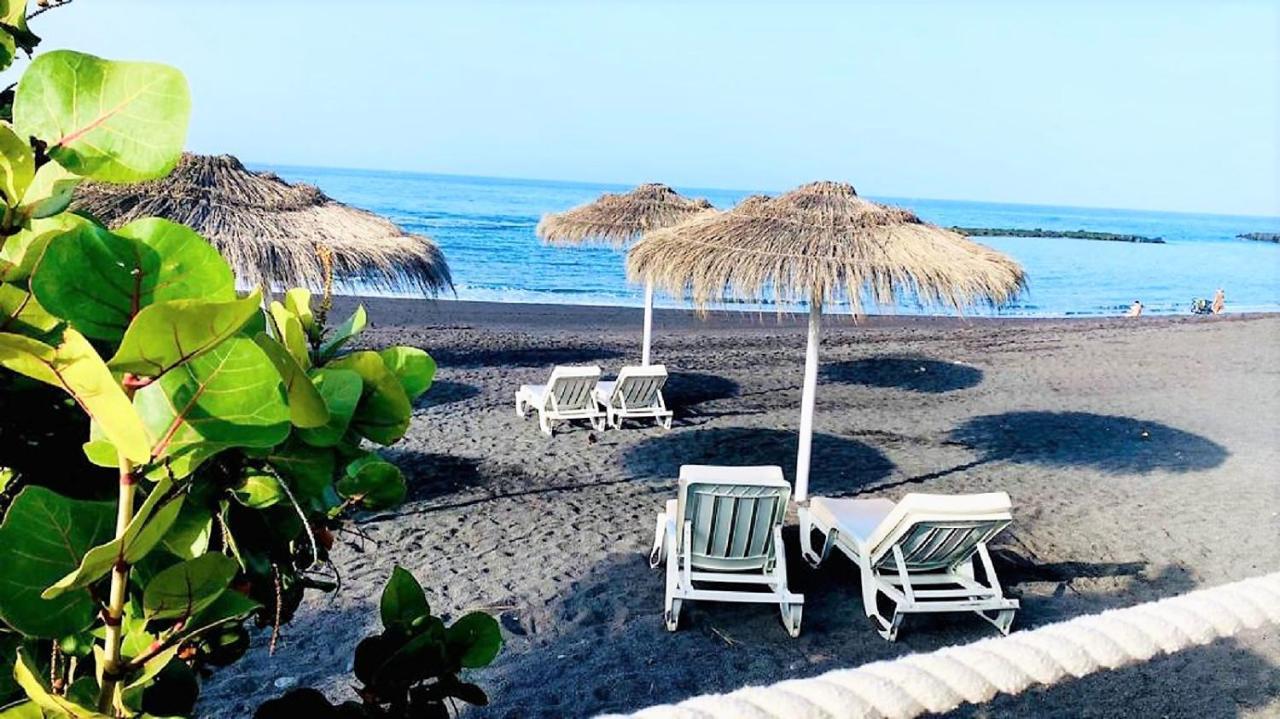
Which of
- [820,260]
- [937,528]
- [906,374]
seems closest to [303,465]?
[937,528]

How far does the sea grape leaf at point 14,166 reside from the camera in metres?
0.44

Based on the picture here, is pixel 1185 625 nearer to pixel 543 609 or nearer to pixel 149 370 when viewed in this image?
pixel 149 370

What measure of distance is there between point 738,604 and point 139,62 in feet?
14.9

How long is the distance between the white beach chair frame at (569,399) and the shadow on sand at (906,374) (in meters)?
4.36

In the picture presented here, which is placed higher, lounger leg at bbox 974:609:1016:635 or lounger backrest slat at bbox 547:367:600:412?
lounger backrest slat at bbox 547:367:600:412

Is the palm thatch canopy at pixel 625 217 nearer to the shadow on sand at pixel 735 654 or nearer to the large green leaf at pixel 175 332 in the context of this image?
the shadow on sand at pixel 735 654

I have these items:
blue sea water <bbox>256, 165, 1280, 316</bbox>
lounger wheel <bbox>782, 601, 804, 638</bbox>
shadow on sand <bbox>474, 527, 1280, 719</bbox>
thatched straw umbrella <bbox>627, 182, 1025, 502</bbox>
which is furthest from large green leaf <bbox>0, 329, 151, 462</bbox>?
blue sea water <bbox>256, 165, 1280, 316</bbox>

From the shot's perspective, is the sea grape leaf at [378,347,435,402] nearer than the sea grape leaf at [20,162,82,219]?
No

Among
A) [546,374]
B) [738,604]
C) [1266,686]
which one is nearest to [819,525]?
[738,604]

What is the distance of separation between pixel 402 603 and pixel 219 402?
1.26ft

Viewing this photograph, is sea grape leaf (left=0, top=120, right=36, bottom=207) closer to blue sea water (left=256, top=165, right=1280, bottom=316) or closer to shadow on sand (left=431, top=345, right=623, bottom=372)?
shadow on sand (left=431, top=345, right=623, bottom=372)

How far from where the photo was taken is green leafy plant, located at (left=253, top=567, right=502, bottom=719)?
0.69 m

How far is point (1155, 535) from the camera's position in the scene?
234 inches

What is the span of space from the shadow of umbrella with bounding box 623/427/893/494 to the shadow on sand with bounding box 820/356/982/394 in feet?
10.4
